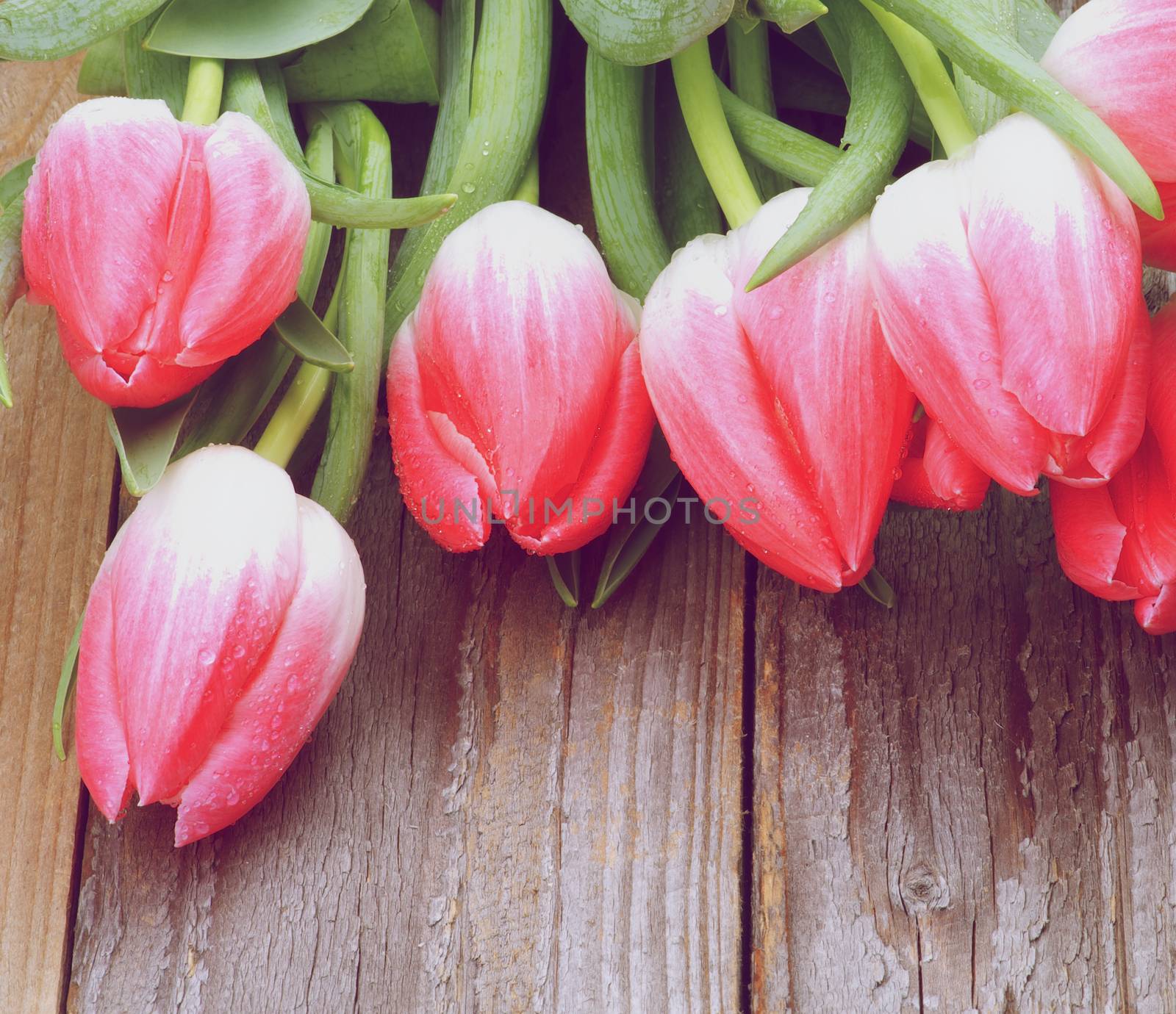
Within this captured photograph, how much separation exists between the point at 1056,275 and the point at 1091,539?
0.12 m

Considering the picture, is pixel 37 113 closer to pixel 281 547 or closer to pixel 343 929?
pixel 281 547

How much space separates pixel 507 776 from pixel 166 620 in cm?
17

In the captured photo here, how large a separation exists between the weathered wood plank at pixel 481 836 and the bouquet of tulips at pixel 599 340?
6 centimetres

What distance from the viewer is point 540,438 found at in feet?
1.49

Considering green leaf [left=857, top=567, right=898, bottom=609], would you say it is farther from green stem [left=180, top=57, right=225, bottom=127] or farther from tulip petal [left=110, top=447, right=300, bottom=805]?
green stem [left=180, top=57, right=225, bottom=127]

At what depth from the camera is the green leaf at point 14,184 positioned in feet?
1.64

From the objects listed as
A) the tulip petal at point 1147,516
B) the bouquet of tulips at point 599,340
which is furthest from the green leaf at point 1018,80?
the tulip petal at point 1147,516

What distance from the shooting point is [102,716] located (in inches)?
17.5

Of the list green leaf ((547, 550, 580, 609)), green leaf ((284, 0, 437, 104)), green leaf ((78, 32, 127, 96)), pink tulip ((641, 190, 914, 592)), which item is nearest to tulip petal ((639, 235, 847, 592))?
pink tulip ((641, 190, 914, 592))

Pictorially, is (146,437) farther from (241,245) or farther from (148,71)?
(148,71)

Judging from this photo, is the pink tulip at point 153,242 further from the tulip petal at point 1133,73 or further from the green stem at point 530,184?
the tulip petal at point 1133,73

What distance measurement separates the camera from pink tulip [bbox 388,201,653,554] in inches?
18.0

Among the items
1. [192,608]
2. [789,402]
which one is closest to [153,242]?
[192,608]

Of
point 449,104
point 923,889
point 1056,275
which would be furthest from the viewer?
point 449,104
